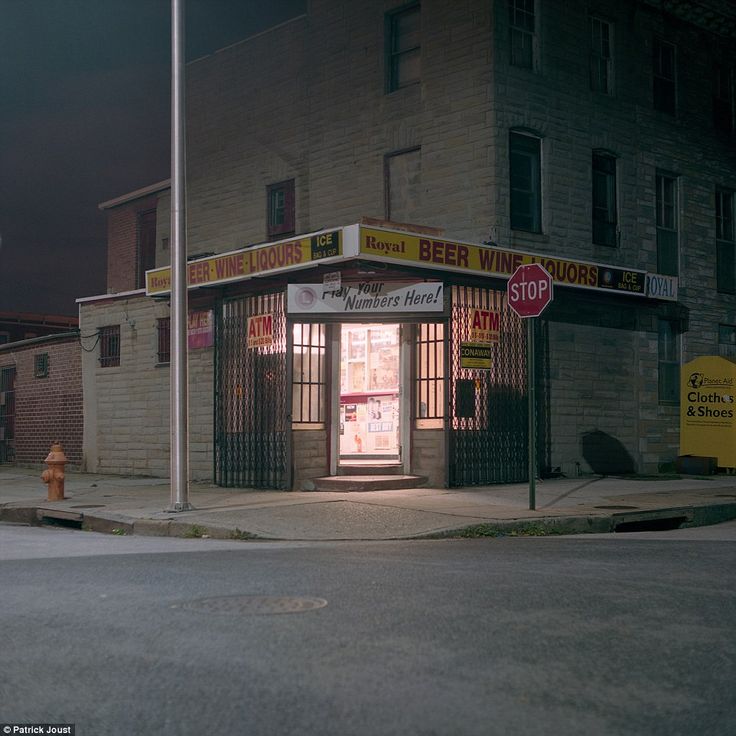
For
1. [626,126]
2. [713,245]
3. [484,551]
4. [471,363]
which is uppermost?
[626,126]

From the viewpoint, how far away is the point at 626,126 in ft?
64.4

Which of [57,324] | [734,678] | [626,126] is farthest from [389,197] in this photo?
[57,324]

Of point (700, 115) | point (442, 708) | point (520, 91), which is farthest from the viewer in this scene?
point (700, 115)

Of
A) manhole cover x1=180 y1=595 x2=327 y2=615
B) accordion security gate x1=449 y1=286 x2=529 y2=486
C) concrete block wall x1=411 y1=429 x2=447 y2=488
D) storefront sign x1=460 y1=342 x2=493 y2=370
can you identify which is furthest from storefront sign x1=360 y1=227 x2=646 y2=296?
manhole cover x1=180 y1=595 x2=327 y2=615

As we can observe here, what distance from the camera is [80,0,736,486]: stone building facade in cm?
1741

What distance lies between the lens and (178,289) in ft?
42.2

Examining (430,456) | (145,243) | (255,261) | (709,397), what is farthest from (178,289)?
Result: (145,243)

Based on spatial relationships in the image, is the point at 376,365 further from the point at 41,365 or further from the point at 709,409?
the point at 41,365

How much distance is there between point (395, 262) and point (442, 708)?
11.3 m

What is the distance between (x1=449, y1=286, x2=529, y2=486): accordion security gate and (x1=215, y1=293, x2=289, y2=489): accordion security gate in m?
2.87

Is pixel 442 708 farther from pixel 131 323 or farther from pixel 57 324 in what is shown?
pixel 57 324

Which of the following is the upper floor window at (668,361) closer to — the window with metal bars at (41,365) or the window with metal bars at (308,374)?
the window with metal bars at (308,374)

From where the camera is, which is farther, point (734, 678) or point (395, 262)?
point (395, 262)

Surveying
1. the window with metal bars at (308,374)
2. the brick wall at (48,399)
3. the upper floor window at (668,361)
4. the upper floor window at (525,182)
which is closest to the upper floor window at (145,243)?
A: the brick wall at (48,399)
